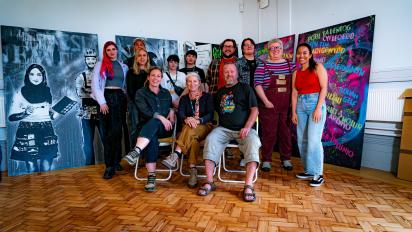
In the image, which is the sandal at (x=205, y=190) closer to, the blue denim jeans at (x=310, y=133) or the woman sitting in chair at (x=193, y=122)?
the woman sitting in chair at (x=193, y=122)

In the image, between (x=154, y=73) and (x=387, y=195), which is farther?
(x=154, y=73)

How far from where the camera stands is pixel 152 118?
9.21 feet

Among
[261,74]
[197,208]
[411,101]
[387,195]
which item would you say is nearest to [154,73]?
[261,74]

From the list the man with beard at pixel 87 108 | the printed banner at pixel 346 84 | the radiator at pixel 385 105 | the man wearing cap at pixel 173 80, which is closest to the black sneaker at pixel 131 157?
the man wearing cap at pixel 173 80

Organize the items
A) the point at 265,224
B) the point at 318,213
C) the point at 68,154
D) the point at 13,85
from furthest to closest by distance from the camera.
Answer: the point at 68,154
the point at 13,85
the point at 318,213
the point at 265,224

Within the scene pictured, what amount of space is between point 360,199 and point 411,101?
1.29 meters

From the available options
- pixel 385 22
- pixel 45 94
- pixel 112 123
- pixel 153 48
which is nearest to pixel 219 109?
pixel 112 123

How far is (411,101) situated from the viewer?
2777mm

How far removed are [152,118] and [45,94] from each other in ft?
5.51

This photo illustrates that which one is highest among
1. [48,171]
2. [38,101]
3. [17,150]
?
[38,101]

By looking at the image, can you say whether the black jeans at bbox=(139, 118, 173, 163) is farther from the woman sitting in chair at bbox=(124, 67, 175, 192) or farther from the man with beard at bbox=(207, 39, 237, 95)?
the man with beard at bbox=(207, 39, 237, 95)

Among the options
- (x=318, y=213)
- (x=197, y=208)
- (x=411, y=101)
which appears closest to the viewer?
(x=318, y=213)

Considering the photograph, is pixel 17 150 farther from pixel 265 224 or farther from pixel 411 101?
pixel 411 101

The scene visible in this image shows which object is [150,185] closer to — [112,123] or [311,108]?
[112,123]
